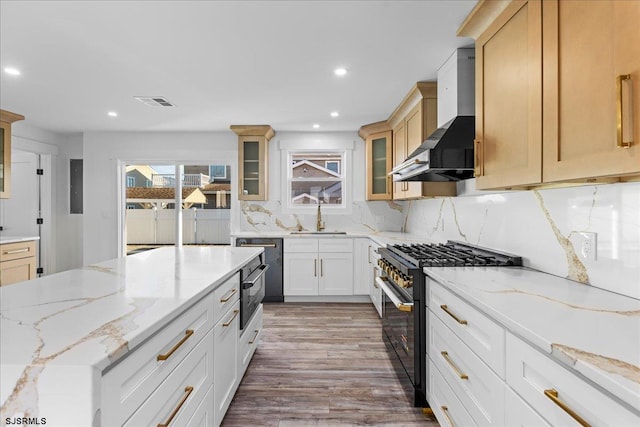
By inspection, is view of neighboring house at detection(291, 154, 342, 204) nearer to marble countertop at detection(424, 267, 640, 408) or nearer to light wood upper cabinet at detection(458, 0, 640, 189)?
light wood upper cabinet at detection(458, 0, 640, 189)

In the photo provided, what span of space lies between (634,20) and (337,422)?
87.0 inches

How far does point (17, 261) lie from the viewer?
4.22 metres

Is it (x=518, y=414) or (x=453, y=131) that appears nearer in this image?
(x=518, y=414)

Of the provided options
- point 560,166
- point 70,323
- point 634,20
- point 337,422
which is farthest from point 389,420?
point 634,20

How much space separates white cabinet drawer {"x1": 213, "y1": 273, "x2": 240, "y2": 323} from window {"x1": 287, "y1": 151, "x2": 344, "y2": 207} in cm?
311

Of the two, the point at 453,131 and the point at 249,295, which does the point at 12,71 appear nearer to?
the point at 249,295

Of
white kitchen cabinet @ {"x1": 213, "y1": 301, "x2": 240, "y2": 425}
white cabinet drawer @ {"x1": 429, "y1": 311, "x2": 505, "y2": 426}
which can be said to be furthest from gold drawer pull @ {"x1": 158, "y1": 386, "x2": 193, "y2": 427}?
white cabinet drawer @ {"x1": 429, "y1": 311, "x2": 505, "y2": 426}

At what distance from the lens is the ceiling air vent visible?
3.59m

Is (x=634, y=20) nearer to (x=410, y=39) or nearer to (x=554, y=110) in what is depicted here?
(x=554, y=110)

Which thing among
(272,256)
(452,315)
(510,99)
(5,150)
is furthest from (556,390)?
(5,150)

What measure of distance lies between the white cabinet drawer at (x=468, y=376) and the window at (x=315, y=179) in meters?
3.44

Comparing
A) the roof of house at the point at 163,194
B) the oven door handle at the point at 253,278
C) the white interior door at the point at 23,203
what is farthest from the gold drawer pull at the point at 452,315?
the white interior door at the point at 23,203

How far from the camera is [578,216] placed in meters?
1.65

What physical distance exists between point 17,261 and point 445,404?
4.99 m
